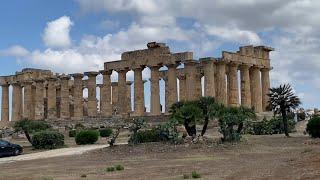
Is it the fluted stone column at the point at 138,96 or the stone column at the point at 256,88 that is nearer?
the fluted stone column at the point at 138,96


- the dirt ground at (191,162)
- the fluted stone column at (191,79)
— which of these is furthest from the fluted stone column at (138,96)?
the dirt ground at (191,162)

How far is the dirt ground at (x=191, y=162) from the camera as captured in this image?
20578 mm

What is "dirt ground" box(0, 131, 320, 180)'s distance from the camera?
2058cm

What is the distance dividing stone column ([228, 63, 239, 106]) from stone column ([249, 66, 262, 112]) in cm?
292

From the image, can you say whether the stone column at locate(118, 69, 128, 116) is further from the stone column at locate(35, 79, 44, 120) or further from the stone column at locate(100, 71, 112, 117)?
the stone column at locate(35, 79, 44, 120)

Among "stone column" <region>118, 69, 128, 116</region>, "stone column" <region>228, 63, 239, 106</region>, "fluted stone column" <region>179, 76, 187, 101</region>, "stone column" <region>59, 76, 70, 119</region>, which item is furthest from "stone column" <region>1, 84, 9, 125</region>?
"stone column" <region>228, 63, 239, 106</region>

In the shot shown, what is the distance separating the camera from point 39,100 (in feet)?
252

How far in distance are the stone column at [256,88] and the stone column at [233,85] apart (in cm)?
292

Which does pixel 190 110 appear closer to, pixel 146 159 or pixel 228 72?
pixel 146 159

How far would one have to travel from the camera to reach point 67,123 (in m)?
70.4

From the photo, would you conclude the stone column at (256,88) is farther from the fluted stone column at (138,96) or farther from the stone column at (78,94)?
the stone column at (78,94)

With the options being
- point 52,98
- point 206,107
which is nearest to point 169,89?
point 52,98

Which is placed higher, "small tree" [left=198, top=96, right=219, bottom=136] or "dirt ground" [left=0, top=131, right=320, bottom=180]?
"small tree" [left=198, top=96, right=219, bottom=136]

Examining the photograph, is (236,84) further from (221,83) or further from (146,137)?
(146,137)
